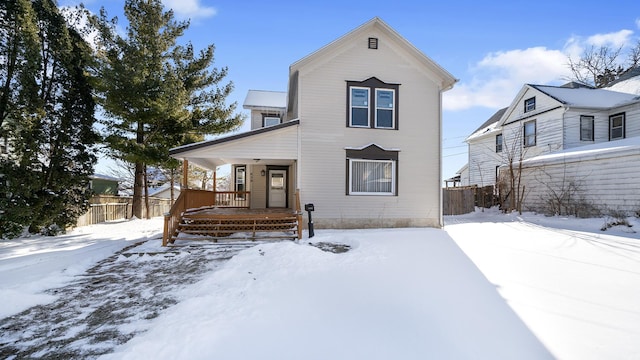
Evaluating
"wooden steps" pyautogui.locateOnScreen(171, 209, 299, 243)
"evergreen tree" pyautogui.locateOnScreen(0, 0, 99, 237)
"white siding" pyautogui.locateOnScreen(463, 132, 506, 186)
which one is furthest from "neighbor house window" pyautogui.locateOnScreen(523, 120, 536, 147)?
"evergreen tree" pyautogui.locateOnScreen(0, 0, 99, 237)

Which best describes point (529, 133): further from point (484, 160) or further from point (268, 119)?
point (268, 119)

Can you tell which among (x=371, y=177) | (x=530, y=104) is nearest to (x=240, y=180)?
(x=371, y=177)

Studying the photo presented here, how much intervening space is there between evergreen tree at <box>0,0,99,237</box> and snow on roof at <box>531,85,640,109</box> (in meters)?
23.5

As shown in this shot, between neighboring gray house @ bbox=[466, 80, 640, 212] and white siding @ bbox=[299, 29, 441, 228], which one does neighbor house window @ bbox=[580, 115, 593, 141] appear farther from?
white siding @ bbox=[299, 29, 441, 228]

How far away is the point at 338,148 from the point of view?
10562mm

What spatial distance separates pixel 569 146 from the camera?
16406mm

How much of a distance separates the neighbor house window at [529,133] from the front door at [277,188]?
15.9 meters

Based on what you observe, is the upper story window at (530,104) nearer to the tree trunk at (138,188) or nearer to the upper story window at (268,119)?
the upper story window at (268,119)

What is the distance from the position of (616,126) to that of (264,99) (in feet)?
65.5

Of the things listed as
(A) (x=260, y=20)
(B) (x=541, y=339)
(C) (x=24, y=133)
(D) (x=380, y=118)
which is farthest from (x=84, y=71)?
(B) (x=541, y=339)

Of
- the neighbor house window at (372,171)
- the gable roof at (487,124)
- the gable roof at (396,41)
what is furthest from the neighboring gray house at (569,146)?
the neighbor house window at (372,171)

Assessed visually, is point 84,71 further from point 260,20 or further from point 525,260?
point 525,260

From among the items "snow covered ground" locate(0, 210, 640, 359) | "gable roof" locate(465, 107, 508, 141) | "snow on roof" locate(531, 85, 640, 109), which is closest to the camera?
"snow covered ground" locate(0, 210, 640, 359)

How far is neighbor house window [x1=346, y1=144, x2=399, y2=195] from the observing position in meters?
10.7
